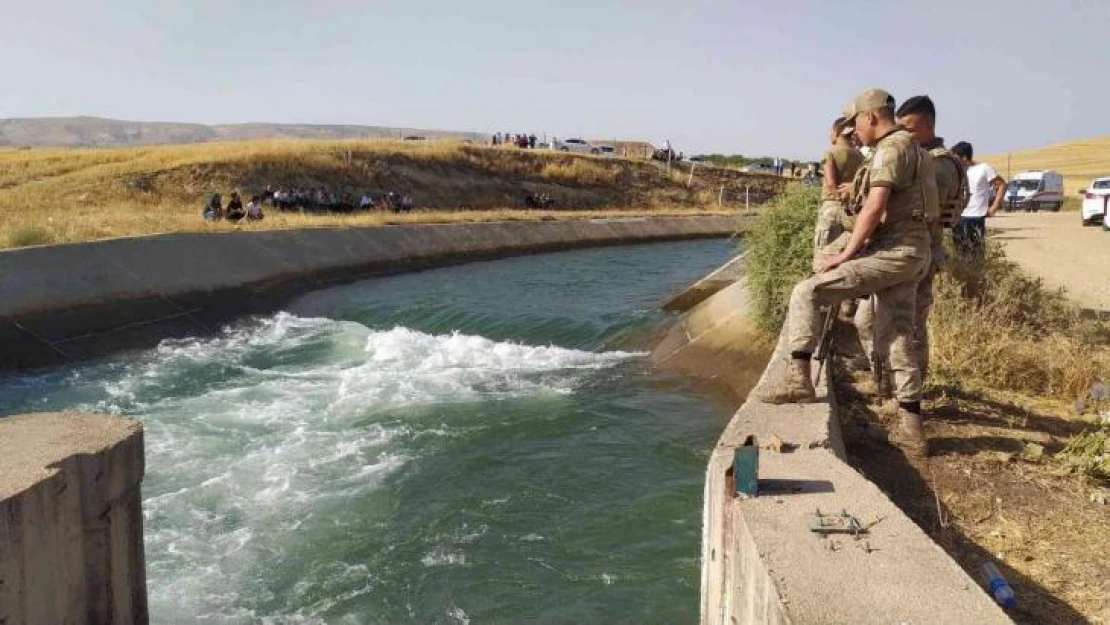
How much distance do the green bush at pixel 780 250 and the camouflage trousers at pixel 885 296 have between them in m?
5.02

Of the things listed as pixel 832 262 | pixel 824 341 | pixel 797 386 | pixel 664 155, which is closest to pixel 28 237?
pixel 824 341

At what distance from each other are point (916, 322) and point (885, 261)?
1.06 meters

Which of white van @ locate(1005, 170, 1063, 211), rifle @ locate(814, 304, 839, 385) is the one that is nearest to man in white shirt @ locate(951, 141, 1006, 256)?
rifle @ locate(814, 304, 839, 385)

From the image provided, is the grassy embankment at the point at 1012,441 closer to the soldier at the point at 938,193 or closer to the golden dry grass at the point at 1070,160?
the soldier at the point at 938,193

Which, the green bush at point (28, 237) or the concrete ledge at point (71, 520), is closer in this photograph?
the concrete ledge at point (71, 520)

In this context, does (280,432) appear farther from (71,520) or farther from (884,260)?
(884,260)

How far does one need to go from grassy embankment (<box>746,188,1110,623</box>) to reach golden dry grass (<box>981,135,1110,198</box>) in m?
44.5

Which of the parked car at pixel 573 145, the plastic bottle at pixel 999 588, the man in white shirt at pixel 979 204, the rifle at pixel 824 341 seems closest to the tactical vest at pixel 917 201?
the rifle at pixel 824 341

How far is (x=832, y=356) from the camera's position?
7574mm

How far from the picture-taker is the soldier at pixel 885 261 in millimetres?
5000

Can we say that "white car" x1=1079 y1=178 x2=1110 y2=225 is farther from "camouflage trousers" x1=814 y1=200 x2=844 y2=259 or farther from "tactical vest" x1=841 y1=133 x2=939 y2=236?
"tactical vest" x1=841 y1=133 x2=939 y2=236

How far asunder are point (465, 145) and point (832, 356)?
40452 millimetres

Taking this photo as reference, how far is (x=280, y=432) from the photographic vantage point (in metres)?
Result: 9.79

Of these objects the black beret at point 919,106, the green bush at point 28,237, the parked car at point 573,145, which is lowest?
the green bush at point 28,237
